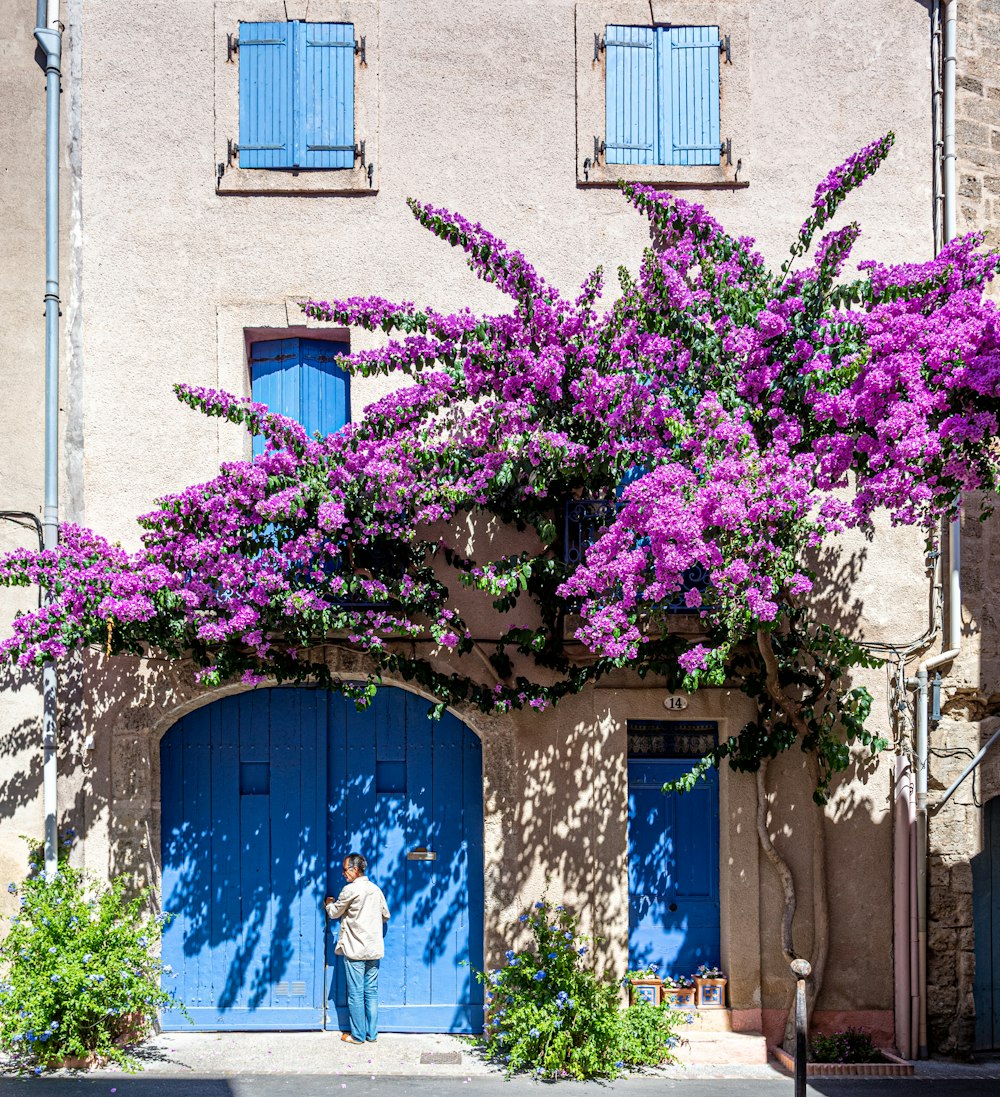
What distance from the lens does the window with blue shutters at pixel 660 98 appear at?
1012cm

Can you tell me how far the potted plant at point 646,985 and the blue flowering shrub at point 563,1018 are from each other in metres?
0.13

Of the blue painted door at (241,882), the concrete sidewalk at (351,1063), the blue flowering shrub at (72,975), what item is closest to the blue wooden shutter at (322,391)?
the blue painted door at (241,882)

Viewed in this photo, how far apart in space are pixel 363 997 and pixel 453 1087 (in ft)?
3.64

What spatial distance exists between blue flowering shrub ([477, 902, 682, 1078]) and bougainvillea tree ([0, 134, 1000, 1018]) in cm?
129

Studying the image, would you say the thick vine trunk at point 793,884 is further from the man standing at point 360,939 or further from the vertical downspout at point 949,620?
the man standing at point 360,939

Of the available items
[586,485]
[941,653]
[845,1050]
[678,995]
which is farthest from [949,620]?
[678,995]

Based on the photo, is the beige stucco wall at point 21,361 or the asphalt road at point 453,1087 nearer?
the asphalt road at point 453,1087

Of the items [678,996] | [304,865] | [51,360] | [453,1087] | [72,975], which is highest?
[51,360]

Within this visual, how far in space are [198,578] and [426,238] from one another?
3.01 m

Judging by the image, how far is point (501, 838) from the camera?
9.76 m

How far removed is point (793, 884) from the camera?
9703 mm

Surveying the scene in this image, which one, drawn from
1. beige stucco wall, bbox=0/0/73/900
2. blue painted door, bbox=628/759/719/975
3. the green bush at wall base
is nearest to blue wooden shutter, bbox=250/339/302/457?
beige stucco wall, bbox=0/0/73/900

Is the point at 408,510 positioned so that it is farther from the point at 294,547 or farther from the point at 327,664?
the point at 327,664

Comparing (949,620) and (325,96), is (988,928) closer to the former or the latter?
(949,620)
